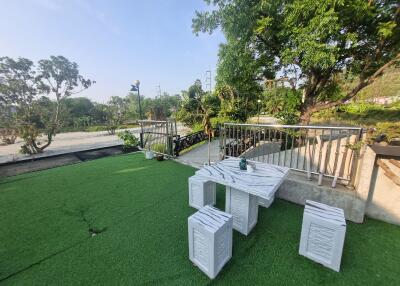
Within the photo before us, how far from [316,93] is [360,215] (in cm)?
560

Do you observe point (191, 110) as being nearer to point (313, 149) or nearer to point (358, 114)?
point (313, 149)

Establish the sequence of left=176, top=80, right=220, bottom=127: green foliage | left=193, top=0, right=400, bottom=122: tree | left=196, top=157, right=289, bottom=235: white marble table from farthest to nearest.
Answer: left=176, top=80, right=220, bottom=127: green foliage → left=193, top=0, right=400, bottom=122: tree → left=196, top=157, right=289, bottom=235: white marble table

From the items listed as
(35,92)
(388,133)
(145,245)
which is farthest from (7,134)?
(388,133)

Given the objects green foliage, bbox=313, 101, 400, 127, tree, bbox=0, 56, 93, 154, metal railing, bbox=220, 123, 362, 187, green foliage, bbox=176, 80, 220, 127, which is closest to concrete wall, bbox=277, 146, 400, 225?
metal railing, bbox=220, 123, 362, 187

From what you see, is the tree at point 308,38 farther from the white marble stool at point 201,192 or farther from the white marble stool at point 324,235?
the white marble stool at point 201,192

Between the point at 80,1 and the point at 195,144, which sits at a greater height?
the point at 80,1

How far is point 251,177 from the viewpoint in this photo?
2053 mm

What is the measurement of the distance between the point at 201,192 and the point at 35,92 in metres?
10.1

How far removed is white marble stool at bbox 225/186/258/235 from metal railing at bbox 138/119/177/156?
343cm

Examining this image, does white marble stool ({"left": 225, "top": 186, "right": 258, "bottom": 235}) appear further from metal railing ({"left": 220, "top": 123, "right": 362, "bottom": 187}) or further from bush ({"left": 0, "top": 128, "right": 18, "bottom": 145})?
bush ({"left": 0, "top": 128, "right": 18, "bottom": 145})

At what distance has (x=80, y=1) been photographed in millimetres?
5148

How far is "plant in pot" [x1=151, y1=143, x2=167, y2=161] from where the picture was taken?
5340 mm

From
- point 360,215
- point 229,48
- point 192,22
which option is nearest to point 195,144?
point 229,48

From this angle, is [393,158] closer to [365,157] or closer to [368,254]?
[365,157]
